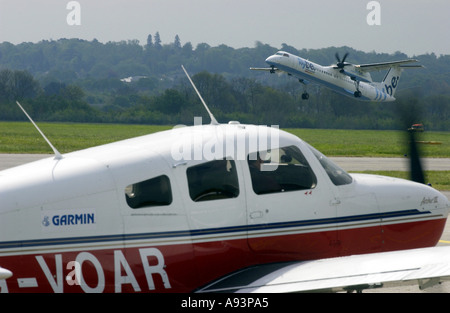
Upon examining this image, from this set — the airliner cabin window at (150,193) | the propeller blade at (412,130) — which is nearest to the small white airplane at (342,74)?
the propeller blade at (412,130)

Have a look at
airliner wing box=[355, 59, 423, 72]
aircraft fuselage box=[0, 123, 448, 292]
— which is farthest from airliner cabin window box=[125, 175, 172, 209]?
airliner wing box=[355, 59, 423, 72]

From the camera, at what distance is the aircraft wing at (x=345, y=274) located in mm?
5766

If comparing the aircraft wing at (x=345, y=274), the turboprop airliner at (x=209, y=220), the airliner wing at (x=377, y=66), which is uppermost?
the airliner wing at (x=377, y=66)

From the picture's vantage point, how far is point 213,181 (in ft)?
21.8

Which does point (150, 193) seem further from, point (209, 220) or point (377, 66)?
point (377, 66)

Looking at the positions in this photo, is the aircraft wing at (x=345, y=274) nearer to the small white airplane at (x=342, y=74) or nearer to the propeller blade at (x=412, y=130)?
the propeller blade at (x=412, y=130)

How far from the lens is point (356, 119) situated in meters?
90.9

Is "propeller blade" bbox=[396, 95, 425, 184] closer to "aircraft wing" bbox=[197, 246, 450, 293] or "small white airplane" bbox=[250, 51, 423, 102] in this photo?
"aircraft wing" bbox=[197, 246, 450, 293]

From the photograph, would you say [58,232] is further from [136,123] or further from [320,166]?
[136,123]

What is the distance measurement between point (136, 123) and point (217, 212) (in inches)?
3579

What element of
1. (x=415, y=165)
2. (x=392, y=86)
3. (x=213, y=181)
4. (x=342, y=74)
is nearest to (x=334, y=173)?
(x=213, y=181)

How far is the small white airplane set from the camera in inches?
2566

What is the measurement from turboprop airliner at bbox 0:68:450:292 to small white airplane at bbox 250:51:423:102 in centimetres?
5751

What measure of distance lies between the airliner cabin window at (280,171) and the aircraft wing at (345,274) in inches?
32.8
